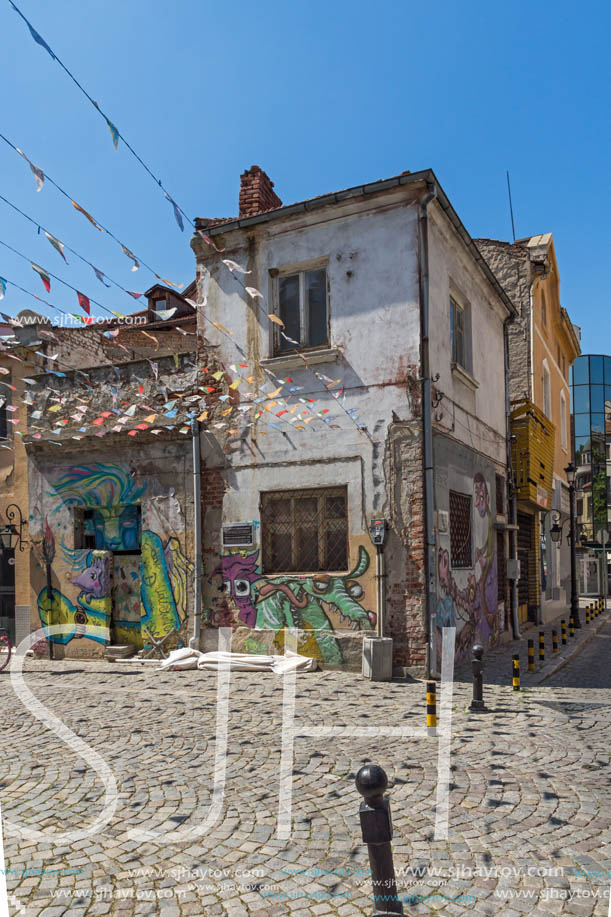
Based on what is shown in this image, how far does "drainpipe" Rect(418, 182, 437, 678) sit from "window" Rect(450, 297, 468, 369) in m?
1.62

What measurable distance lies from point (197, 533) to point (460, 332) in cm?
604

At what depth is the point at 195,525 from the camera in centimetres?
1146

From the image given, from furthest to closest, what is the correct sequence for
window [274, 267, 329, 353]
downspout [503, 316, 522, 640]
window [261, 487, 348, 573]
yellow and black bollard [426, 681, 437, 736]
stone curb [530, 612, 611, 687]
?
downspout [503, 316, 522, 640] < window [274, 267, 329, 353] < window [261, 487, 348, 573] < stone curb [530, 612, 611, 687] < yellow and black bollard [426, 681, 437, 736]

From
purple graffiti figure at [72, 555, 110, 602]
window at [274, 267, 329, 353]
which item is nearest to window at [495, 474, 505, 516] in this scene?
window at [274, 267, 329, 353]

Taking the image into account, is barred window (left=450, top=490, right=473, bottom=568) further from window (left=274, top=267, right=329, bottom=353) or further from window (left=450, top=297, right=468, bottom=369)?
window (left=274, top=267, right=329, bottom=353)

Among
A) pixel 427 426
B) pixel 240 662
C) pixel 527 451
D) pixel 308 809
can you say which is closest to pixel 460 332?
pixel 427 426

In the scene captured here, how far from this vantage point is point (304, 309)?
11242mm

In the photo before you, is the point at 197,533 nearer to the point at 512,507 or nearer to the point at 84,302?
the point at 84,302

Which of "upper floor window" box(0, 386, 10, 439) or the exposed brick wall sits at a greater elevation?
"upper floor window" box(0, 386, 10, 439)

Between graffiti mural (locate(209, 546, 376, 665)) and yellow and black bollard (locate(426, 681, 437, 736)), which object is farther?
graffiti mural (locate(209, 546, 376, 665))

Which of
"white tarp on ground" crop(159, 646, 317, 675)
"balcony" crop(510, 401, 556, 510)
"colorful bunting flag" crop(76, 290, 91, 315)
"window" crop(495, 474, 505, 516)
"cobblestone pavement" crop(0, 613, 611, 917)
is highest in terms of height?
"colorful bunting flag" crop(76, 290, 91, 315)

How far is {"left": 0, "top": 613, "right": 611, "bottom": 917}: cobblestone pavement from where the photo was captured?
355 centimetres

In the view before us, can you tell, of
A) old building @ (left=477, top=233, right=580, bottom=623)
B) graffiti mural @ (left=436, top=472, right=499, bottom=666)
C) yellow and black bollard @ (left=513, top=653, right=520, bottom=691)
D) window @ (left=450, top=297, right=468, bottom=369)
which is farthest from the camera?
old building @ (left=477, top=233, right=580, bottom=623)

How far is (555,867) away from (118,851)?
2.55m
